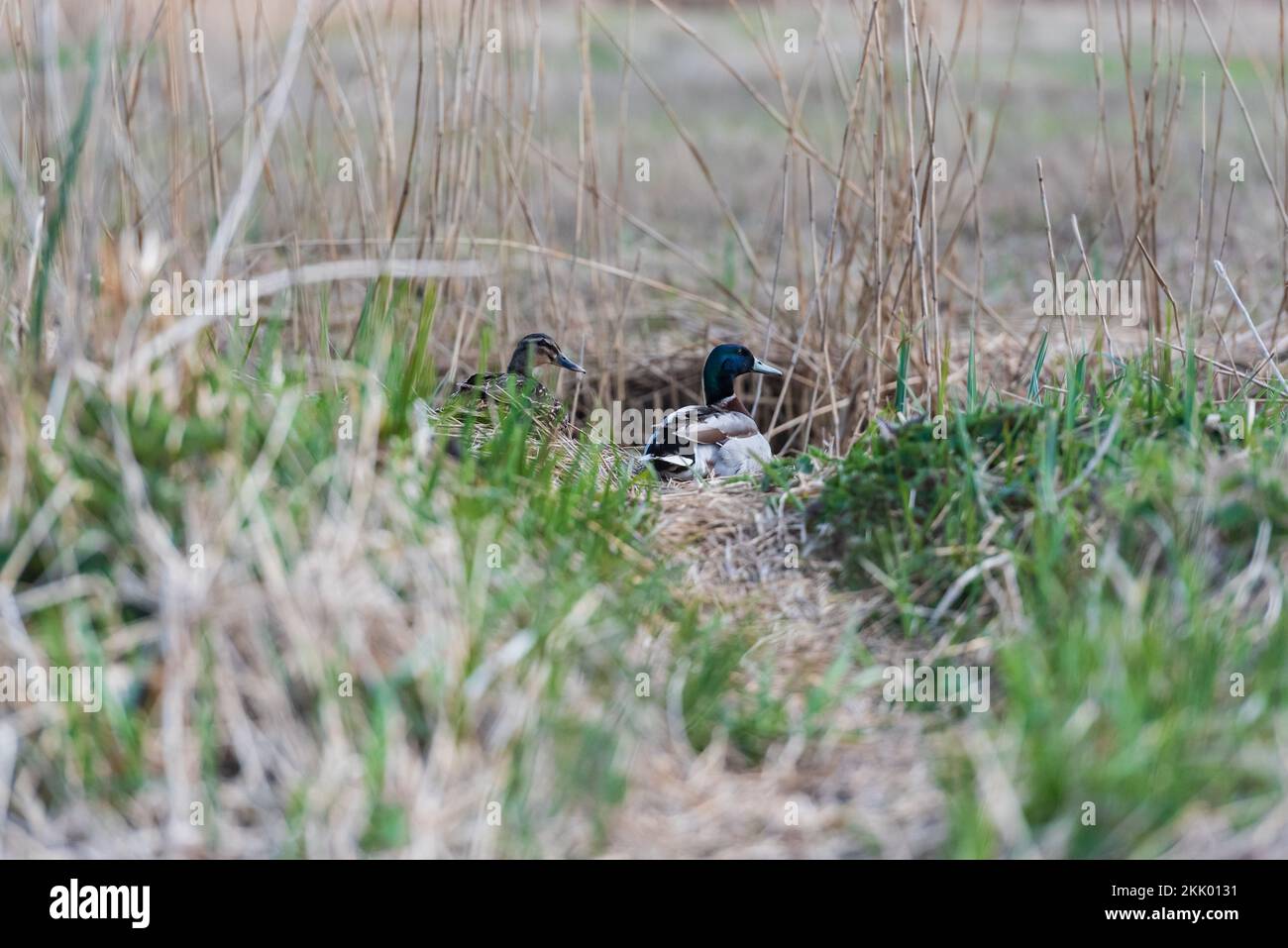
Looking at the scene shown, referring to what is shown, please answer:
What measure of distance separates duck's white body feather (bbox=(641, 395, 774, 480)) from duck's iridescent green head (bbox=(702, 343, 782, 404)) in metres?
0.33

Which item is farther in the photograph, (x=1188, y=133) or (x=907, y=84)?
(x=1188, y=133)

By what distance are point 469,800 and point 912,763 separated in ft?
2.57

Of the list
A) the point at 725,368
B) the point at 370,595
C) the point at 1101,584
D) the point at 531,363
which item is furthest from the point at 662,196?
the point at 370,595

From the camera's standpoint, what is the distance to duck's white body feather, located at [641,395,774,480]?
4.29 meters

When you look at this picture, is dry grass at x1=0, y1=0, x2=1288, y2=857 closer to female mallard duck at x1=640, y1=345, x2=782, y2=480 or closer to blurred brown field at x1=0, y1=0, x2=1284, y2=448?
blurred brown field at x1=0, y1=0, x2=1284, y2=448

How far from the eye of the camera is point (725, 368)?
4820mm

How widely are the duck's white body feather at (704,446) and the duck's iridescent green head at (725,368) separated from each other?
1.07ft

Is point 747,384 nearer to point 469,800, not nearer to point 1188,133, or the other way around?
point 469,800

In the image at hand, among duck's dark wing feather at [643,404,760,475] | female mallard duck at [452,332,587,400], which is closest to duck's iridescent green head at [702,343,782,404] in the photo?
duck's dark wing feather at [643,404,760,475]

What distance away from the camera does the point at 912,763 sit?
8.16 ft

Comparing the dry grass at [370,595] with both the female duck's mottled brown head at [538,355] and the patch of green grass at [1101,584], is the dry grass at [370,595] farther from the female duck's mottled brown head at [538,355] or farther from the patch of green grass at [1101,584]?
the female duck's mottled brown head at [538,355]

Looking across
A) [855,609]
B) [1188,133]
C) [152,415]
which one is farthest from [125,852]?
[1188,133]

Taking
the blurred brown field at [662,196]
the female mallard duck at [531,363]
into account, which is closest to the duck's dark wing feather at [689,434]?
the blurred brown field at [662,196]

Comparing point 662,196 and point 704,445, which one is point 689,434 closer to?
point 704,445
